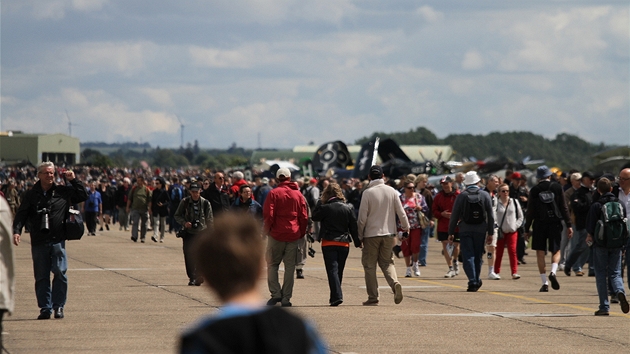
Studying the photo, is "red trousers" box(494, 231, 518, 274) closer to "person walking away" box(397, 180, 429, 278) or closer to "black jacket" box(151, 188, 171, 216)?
"person walking away" box(397, 180, 429, 278)


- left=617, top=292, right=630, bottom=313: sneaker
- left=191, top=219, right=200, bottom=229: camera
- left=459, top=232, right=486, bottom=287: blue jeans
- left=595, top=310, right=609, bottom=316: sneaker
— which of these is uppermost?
left=191, top=219, right=200, bottom=229: camera

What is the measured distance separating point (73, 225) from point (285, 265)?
9.94ft

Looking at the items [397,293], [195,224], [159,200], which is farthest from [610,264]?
[159,200]

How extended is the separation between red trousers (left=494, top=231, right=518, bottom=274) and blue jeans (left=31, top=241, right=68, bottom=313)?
332 inches

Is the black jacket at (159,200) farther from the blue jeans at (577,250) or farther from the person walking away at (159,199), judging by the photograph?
the blue jeans at (577,250)

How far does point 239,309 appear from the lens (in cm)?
312

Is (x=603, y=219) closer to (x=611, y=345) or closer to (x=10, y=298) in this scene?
(x=611, y=345)

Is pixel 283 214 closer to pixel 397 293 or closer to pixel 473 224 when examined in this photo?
pixel 397 293

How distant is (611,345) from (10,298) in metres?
5.88

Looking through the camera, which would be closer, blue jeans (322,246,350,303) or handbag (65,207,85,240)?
handbag (65,207,85,240)

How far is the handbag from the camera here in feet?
37.2

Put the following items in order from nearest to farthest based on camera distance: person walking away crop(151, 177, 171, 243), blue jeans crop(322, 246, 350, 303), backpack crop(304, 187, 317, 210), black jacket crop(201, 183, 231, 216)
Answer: blue jeans crop(322, 246, 350, 303), black jacket crop(201, 183, 231, 216), backpack crop(304, 187, 317, 210), person walking away crop(151, 177, 171, 243)

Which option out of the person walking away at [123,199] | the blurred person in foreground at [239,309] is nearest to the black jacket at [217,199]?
the blurred person in foreground at [239,309]

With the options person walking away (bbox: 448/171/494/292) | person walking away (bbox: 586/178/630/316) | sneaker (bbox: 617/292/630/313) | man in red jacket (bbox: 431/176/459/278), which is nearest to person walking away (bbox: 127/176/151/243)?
man in red jacket (bbox: 431/176/459/278)
